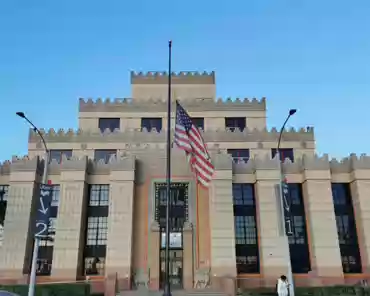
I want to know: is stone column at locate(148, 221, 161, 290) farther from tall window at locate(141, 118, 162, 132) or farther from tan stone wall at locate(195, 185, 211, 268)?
tall window at locate(141, 118, 162, 132)

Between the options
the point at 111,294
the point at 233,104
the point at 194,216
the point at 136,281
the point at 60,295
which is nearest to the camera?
the point at 60,295

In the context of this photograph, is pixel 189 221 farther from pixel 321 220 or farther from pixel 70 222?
pixel 321 220

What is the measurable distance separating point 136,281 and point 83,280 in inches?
187

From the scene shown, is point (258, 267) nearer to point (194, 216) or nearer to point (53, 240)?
point (194, 216)

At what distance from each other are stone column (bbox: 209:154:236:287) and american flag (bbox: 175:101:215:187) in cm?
1017

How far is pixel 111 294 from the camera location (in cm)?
2861

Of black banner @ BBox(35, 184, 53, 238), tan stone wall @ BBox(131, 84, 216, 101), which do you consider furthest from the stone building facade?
tan stone wall @ BBox(131, 84, 216, 101)

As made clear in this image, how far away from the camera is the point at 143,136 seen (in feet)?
137

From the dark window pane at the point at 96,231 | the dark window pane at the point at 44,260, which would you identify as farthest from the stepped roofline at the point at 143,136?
the dark window pane at the point at 44,260

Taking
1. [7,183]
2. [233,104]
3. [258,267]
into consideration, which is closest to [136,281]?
[258,267]

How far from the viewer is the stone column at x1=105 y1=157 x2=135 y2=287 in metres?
31.2

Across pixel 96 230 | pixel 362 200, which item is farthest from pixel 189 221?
pixel 362 200

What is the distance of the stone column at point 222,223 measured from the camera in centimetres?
3128

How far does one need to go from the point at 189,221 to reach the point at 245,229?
531cm
